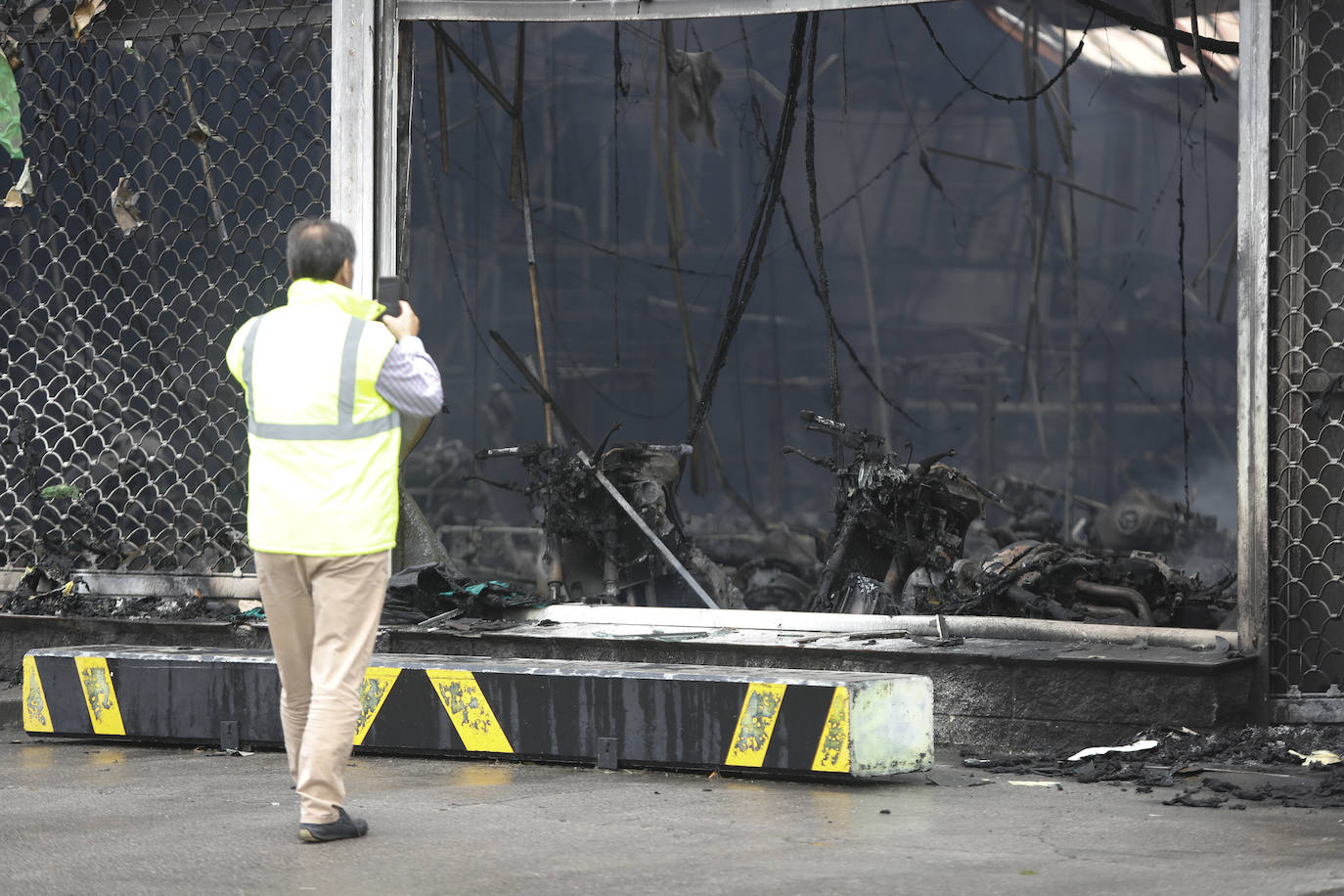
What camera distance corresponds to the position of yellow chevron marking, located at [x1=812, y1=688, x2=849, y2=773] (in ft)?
17.9

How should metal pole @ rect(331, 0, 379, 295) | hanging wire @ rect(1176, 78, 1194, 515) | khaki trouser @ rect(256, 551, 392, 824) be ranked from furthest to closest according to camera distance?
hanging wire @ rect(1176, 78, 1194, 515) < metal pole @ rect(331, 0, 379, 295) < khaki trouser @ rect(256, 551, 392, 824)

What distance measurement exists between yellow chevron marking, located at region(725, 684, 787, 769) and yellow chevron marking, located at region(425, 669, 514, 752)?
90 cm

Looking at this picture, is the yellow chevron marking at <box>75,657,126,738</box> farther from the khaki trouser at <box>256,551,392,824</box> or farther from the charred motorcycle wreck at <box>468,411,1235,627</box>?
the charred motorcycle wreck at <box>468,411,1235,627</box>

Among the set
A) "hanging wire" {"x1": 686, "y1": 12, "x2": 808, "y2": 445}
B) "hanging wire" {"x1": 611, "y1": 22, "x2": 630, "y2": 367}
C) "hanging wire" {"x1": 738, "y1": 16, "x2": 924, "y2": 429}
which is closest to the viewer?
"hanging wire" {"x1": 686, "y1": 12, "x2": 808, "y2": 445}

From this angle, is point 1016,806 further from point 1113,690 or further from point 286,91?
point 286,91

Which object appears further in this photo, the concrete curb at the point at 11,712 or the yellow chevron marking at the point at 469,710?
the concrete curb at the point at 11,712

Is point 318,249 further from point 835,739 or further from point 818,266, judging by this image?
point 818,266

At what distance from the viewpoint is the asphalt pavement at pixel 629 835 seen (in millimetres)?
4117

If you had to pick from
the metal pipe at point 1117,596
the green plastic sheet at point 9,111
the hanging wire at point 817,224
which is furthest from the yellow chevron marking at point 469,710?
the hanging wire at point 817,224

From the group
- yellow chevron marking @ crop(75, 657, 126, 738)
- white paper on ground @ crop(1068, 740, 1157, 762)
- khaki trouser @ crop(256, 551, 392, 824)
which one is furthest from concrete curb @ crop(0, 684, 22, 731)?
white paper on ground @ crop(1068, 740, 1157, 762)

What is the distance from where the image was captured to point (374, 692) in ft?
20.3

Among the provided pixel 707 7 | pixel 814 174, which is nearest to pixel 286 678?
pixel 707 7

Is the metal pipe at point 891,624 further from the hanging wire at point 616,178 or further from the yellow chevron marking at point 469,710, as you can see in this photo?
the hanging wire at point 616,178

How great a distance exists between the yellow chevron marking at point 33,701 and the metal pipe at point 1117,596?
466cm
